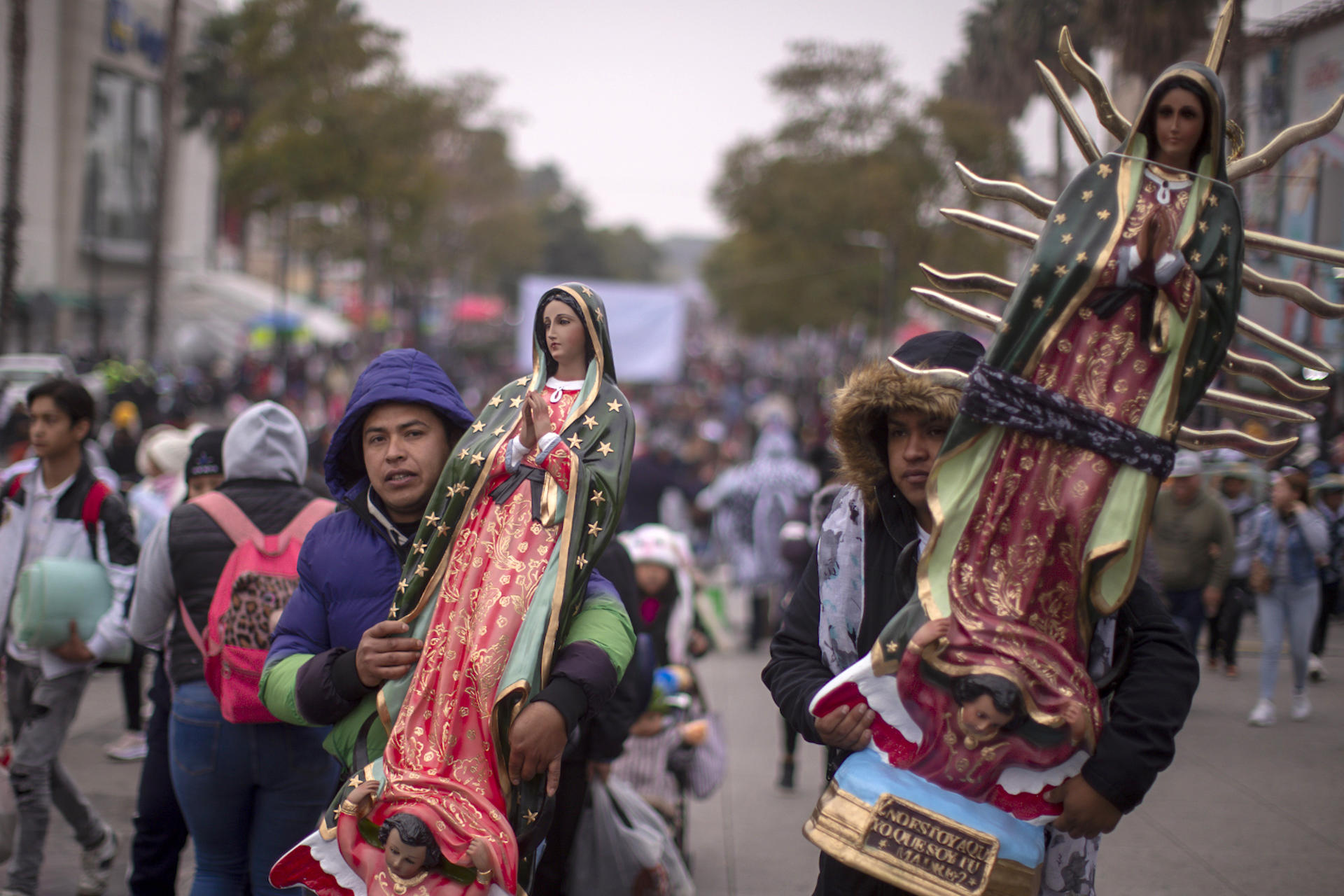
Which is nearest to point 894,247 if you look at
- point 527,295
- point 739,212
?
point 739,212

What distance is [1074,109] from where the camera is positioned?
2.42 metres

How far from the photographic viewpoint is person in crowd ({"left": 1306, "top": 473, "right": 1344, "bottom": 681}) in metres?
8.81

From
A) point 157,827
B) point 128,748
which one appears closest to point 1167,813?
point 157,827

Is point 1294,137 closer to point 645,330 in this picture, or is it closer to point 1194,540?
point 1194,540

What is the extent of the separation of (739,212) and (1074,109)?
3358 centimetres

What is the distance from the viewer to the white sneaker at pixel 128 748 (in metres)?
6.59

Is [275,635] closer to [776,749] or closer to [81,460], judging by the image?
[81,460]

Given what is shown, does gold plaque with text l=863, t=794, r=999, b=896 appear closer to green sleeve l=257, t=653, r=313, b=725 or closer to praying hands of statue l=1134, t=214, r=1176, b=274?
praying hands of statue l=1134, t=214, r=1176, b=274

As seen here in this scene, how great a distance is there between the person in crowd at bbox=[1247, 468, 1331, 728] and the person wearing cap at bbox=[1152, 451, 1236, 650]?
0.26 metres

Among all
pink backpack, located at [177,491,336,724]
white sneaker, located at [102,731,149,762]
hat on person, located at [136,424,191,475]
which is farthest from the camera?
hat on person, located at [136,424,191,475]

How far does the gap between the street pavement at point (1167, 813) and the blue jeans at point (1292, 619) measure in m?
0.33

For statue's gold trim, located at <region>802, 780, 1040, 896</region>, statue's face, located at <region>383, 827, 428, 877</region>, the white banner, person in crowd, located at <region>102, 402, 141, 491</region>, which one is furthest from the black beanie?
the white banner

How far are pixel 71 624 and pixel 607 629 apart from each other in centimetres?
274

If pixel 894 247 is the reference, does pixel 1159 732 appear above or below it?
below
